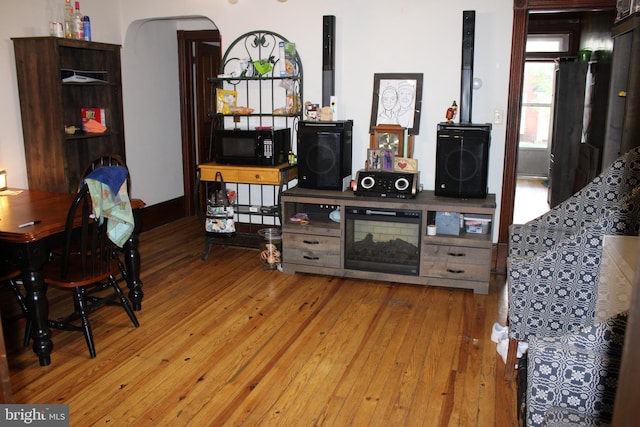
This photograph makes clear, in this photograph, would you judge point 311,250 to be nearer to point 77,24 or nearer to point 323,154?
point 323,154

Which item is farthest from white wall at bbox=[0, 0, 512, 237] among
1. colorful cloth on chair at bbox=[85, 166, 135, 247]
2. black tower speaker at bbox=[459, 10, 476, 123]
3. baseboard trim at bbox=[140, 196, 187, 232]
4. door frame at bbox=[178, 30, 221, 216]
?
colorful cloth on chair at bbox=[85, 166, 135, 247]

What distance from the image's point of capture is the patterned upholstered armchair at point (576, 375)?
5.19 feet

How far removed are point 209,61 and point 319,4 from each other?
202 cm

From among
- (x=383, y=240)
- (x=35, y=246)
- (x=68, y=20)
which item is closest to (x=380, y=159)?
(x=383, y=240)

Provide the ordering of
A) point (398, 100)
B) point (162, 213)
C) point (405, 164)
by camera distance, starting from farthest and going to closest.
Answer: point (162, 213), point (398, 100), point (405, 164)

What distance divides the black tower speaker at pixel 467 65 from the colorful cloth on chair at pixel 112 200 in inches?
98.6

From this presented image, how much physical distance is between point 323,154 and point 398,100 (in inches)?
29.6

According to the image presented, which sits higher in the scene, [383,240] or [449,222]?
[449,222]

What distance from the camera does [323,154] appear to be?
425cm

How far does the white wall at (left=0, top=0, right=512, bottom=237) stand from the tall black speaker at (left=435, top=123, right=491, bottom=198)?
42 centimetres

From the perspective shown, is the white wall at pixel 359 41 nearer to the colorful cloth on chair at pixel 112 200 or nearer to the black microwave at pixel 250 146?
the black microwave at pixel 250 146

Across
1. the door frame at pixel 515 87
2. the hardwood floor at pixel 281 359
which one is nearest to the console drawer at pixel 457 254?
the hardwood floor at pixel 281 359

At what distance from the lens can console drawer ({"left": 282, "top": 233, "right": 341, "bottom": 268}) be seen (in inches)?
163

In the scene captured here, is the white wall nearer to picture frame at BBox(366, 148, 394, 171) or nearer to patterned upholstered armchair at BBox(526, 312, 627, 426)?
picture frame at BBox(366, 148, 394, 171)
